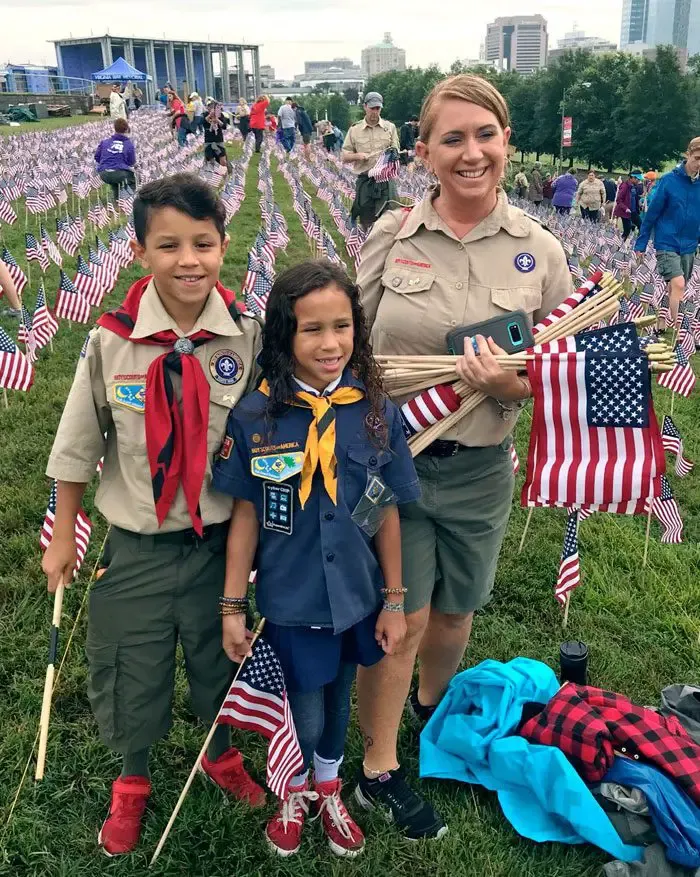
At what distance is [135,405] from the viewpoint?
2.24m

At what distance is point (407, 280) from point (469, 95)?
55 cm

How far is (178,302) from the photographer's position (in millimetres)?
2234

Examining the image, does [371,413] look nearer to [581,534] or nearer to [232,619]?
[232,619]

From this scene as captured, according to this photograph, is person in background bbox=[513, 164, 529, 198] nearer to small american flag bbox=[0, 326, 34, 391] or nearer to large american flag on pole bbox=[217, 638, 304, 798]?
small american flag bbox=[0, 326, 34, 391]

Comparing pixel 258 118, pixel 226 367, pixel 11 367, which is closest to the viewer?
pixel 226 367

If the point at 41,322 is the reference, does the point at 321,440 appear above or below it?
above

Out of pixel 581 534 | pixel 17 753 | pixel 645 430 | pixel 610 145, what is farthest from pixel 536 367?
pixel 610 145

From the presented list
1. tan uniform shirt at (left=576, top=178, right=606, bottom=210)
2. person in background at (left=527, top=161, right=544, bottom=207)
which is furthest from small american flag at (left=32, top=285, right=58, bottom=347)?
person in background at (left=527, top=161, right=544, bottom=207)

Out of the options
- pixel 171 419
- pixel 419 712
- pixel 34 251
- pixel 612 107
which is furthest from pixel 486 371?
pixel 612 107

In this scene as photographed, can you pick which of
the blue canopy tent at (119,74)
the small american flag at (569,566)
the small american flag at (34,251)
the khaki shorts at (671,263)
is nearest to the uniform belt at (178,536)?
the small american flag at (569,566)

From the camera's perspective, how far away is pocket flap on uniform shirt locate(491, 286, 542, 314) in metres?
2.38

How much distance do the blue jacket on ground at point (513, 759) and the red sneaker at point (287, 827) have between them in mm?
544

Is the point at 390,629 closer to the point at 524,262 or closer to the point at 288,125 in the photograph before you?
the point at 524,262

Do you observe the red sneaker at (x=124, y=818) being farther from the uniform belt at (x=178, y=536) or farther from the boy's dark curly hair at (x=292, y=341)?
the boy's dark curly hair at (x=292, y=341)
